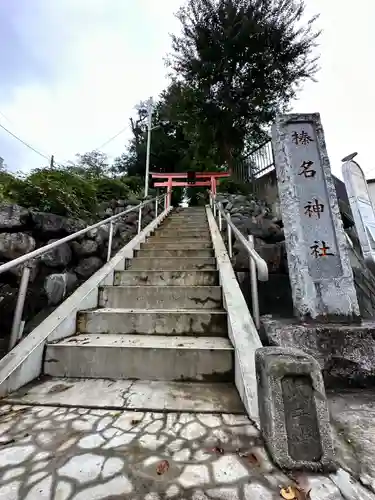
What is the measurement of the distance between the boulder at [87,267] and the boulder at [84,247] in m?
0.10

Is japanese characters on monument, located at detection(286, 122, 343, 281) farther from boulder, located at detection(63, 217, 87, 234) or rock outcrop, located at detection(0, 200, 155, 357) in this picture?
boulder, located at detection(63, 217, 87, 234)

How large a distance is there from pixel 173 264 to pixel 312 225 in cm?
197

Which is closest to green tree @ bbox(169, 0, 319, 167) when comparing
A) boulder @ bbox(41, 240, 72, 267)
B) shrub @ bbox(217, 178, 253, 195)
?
shrub @ bbox(217, 178, 253, 195)

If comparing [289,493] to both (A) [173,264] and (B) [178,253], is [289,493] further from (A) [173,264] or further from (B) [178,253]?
(B) [178,253]

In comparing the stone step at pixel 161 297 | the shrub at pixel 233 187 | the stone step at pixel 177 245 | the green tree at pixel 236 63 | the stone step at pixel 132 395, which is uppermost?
the green tree at pixel 236 63

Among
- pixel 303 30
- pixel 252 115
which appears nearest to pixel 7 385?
pixel 252 115

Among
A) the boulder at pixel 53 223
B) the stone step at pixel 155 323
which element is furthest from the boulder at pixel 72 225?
the stone step at pixel 155 323

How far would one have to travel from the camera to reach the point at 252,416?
4.78 feet

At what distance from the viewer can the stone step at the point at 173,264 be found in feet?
12.1

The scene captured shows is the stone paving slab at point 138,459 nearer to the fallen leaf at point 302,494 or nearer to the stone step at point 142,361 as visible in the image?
the fallen leaf at point 302,494

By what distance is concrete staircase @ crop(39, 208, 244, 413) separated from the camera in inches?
68.0

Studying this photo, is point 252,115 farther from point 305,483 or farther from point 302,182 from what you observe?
point 305,483

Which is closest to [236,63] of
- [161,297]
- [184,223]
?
[184,223]

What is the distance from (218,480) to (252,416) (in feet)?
1.48
